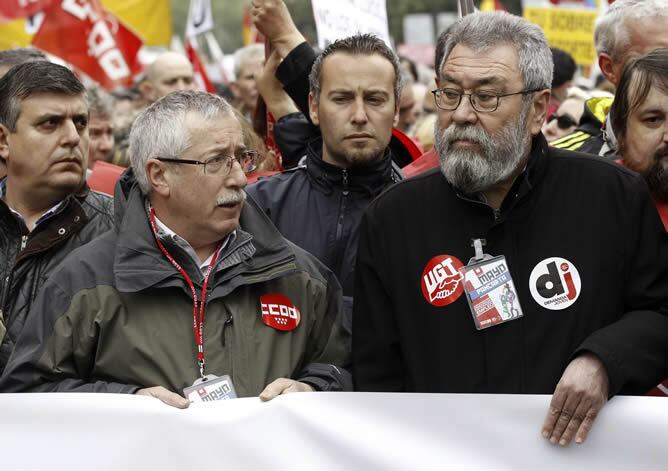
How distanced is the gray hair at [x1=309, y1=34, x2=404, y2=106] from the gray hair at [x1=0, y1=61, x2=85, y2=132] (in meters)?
1.04

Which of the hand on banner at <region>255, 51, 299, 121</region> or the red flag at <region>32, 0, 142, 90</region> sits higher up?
the hand on banner at <region>255, 51, 299, 121</region>

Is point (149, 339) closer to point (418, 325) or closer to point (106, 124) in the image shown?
point (418, 325)

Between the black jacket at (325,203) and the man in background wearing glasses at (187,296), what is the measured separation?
53cm

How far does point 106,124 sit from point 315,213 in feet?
10.9

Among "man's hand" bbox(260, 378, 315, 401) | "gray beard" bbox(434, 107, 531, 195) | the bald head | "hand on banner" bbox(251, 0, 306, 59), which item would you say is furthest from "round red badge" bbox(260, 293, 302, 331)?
the bald head

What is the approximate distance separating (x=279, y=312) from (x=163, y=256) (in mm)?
447

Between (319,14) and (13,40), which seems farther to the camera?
(13,40)

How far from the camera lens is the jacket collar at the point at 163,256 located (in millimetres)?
4125

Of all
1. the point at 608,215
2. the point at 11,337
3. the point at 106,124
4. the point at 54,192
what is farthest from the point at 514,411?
the point at 106,124

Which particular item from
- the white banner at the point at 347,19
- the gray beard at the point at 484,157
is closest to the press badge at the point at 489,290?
the gray beard at the point at 484,157

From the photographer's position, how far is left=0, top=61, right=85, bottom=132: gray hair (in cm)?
522

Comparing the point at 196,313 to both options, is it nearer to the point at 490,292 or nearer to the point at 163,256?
the point at 163,256

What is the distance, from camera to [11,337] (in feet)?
15.3

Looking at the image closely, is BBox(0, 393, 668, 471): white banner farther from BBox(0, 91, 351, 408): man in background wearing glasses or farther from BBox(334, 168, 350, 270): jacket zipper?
BBox(334, 168, 350, 270): jacket zipper
